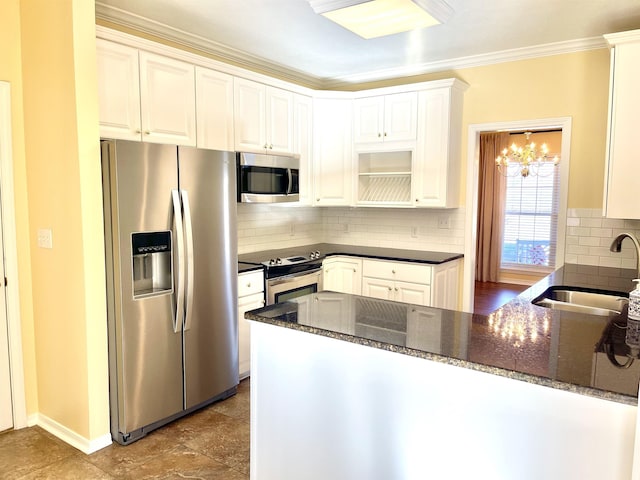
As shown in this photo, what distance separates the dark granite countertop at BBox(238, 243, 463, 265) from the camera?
13.8ft

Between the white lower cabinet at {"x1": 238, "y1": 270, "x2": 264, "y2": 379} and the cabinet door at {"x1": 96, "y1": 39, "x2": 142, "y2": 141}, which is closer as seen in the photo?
the cabinet door at {"x1": 96, "y1": 39, "x2": 142, "y2": 141}

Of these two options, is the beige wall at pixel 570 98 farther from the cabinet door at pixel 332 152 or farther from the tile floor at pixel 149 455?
the tile floor at pixel 149 455

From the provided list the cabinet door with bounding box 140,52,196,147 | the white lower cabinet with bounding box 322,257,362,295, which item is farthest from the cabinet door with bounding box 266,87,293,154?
the white lower cabinet with bounding box 322,257,362,295

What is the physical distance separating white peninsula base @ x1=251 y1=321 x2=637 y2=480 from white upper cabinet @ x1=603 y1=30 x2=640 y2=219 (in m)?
2.37

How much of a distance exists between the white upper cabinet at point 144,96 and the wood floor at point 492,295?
14.6ft

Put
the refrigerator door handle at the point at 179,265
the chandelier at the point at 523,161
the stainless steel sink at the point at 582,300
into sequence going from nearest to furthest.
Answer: the stainless steel sink at the point at 582,300 < the refrigerator door handle at the point at 179,265 < the chandelier at the point at 523,161

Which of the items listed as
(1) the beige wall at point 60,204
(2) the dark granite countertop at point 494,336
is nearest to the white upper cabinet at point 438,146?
(2) the dark granite countertop at point 494,336

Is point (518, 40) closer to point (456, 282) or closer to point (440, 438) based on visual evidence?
point (456, 282)

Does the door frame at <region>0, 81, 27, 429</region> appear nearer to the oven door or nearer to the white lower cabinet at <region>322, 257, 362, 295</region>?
the oven door

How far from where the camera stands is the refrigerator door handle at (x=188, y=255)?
2.93 m

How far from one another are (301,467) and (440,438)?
61cm

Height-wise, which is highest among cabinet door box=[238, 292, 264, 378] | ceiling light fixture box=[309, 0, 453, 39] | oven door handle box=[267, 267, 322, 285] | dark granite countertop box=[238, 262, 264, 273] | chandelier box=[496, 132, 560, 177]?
ceiling light fixture box=[309, 0, 453, 39]

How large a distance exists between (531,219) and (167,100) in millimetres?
6526

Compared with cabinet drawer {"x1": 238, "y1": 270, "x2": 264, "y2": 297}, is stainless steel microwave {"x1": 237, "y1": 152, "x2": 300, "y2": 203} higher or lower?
higher
